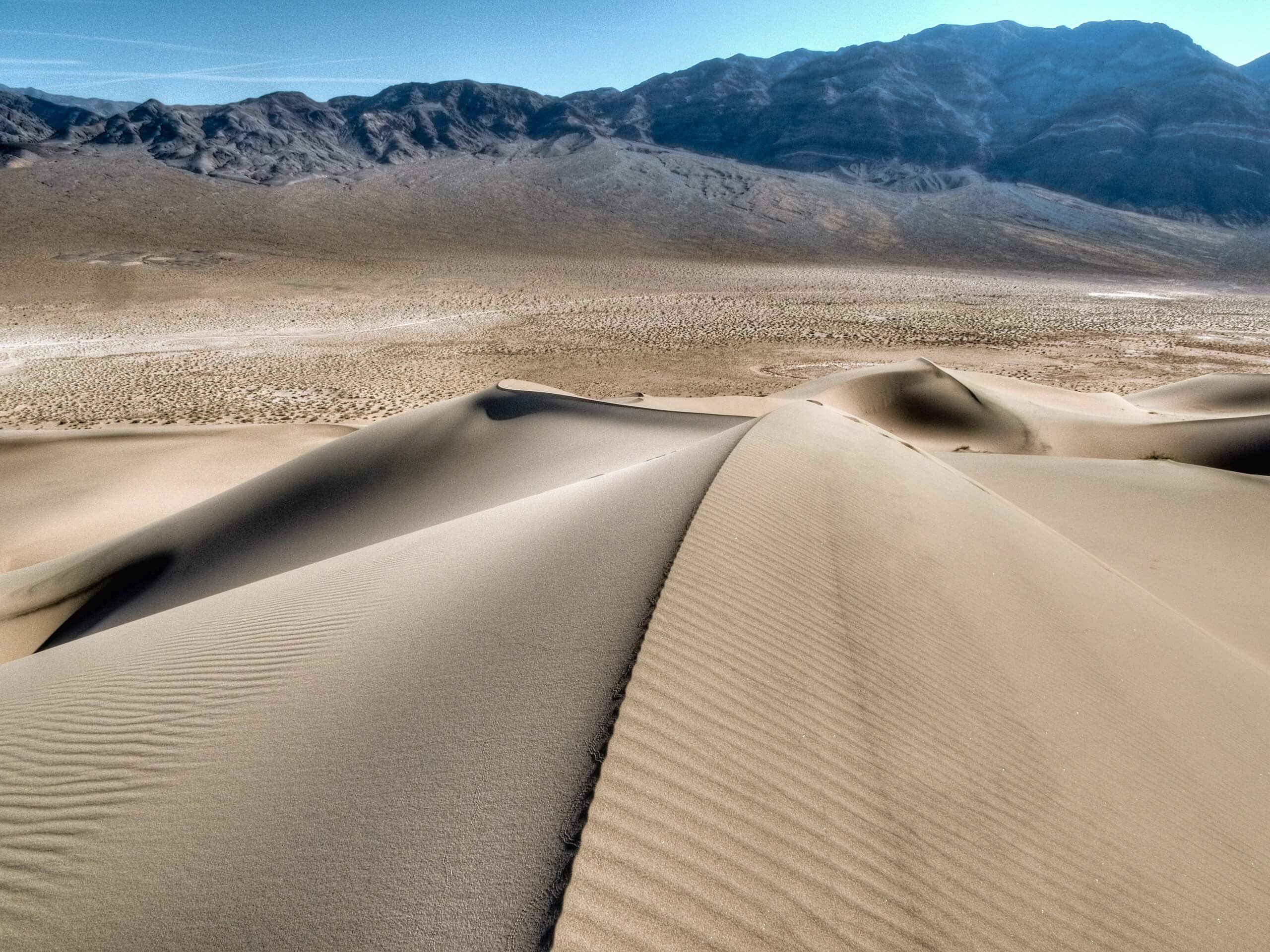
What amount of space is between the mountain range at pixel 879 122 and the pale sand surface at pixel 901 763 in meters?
81.3

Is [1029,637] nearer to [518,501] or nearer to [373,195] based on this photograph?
[518,501]

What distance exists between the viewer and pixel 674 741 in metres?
2.50

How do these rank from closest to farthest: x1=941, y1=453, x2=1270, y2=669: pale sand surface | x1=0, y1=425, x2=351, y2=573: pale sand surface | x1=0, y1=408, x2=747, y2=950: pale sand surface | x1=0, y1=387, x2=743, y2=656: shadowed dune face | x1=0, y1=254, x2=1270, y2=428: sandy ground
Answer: x1=0, y1=408, x2=747, y2=950: pale sand surface < x1=941, y1=453, x2=1270, y2=669: pale sand surface < x1=0, y1=387, x2=743, y2=656: shadowed dune face < x1=0, y1=425, x2=351, y2=573: pale sand surface < x1=0, y1=254, x2=1270, y2=428: sandy ground

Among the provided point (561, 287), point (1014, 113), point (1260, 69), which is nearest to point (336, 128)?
point (561, 287)

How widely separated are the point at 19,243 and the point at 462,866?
58.2 m

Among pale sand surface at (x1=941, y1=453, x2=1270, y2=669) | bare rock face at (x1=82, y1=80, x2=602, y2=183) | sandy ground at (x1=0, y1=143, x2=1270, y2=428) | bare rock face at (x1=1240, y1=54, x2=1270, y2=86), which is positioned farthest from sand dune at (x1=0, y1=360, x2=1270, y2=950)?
bare rock face at (x1=1240, y1=54, x2=1270, y2=86)

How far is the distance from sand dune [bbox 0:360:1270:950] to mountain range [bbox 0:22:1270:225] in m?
79.9

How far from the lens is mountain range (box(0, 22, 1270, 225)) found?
80938mm

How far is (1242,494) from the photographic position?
9234 millimetres

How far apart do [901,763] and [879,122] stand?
114025mm

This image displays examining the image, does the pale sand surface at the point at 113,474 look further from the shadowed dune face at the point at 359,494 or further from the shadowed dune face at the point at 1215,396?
the shadowed dune face at the point at 1215,396

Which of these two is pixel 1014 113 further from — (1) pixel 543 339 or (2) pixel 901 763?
(2) pixel 901 763

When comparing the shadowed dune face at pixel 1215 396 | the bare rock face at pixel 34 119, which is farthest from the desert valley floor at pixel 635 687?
the bare rock face at pixel 34 119

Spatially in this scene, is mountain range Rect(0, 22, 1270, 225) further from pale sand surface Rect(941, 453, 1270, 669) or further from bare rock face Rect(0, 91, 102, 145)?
pale sand surface Rect(941, 453, 1270, 669)
